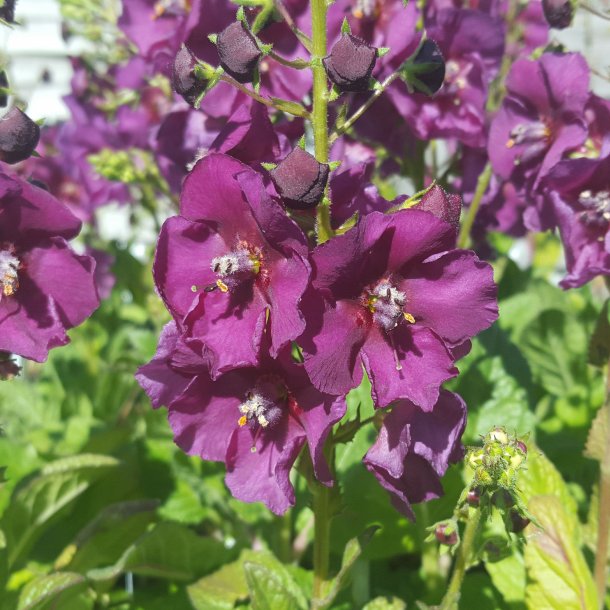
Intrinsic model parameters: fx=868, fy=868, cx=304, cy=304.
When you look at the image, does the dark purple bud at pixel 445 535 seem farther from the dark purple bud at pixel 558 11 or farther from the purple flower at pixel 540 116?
the dark purple bud at pixel 558 11

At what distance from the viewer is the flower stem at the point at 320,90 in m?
1.45

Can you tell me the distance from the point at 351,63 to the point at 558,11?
0.77 metres

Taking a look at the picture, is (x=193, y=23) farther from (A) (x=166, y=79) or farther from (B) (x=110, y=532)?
(B) (x=110, y=532)

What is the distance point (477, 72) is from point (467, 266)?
3.39ft

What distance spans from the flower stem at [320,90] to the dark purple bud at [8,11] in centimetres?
61

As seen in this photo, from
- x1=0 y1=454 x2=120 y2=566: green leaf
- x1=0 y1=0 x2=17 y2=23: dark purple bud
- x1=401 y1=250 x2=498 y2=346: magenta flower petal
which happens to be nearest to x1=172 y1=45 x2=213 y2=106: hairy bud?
x1=0 y1=0 x2=17 y2=23: dark purple bud

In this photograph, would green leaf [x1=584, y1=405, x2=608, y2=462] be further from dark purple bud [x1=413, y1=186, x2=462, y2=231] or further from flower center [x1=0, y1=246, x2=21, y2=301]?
flower center [x1=0, y1=246, x2=21, y2=301]

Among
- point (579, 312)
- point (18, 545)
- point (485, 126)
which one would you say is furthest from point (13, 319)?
point (579, 312)

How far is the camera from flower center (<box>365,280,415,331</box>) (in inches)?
56.1

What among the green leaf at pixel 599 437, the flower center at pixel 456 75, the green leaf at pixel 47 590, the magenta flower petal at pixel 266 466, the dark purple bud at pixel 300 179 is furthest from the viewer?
the flower center at pixel 456 75

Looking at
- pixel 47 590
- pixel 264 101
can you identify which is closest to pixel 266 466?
pixel 47 590

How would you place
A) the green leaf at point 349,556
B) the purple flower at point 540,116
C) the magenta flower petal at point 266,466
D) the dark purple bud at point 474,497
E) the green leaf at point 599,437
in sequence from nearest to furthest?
1. the dark purple bud at point 474,497
2. the magenta flower petal at point 266,466
3. the green leaf at point 349,556
4. the green leaf at point 599,437
5. the purple flower at point 540,116

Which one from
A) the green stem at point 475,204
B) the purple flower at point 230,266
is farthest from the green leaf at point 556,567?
the green stem at point 475,204

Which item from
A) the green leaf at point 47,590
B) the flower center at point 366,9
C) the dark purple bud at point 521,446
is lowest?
the green leaf at point 47,590
